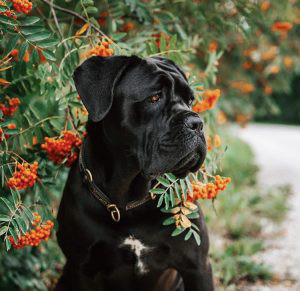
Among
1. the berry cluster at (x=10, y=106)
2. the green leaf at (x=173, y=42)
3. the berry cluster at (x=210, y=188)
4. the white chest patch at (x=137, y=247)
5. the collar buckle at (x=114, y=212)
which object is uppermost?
the green leaf at (x=173, y=42)

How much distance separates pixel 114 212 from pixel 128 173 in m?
0.21

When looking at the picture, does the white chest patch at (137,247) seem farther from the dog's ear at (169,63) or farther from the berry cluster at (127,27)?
the berry cluster at (127,27)

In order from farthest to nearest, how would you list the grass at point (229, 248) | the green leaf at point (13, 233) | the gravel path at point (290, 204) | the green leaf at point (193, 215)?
the gravel path at point (290, 204), the grass at point (229, 248), the green leaf at point (193, 215), the green leaf at point (13, 233)

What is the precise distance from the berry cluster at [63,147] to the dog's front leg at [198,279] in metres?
0.84

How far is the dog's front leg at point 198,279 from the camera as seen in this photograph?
2.61 m

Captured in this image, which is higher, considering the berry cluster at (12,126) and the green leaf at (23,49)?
the green leaf at (23,49)

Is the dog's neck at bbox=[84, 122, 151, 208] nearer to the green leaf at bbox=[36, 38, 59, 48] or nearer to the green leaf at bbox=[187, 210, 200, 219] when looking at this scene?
the green leaf at bbox=[187, 210, 200, 219]

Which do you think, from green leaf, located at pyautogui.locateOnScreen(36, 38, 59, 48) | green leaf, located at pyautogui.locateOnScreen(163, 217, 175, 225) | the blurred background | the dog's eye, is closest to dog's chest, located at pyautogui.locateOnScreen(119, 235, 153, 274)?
green leaf, located at pyautogui.locateOnScreen(163, 217, 175, 225)

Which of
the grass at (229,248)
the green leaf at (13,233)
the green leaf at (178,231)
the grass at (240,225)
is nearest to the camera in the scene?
the green leaf at (13,233)

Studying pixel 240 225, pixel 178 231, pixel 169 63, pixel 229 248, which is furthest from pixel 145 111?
pixel 240 225

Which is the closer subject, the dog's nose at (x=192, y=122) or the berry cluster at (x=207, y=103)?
the dog's nose at (x=192, y=122)

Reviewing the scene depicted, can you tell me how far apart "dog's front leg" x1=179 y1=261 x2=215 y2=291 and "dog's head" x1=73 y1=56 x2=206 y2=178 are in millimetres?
507

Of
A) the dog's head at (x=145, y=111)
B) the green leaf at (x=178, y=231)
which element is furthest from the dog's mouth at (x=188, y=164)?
the green leaf at (x=178, y=231)

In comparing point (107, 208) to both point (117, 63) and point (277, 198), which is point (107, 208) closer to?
point (117, 63)
